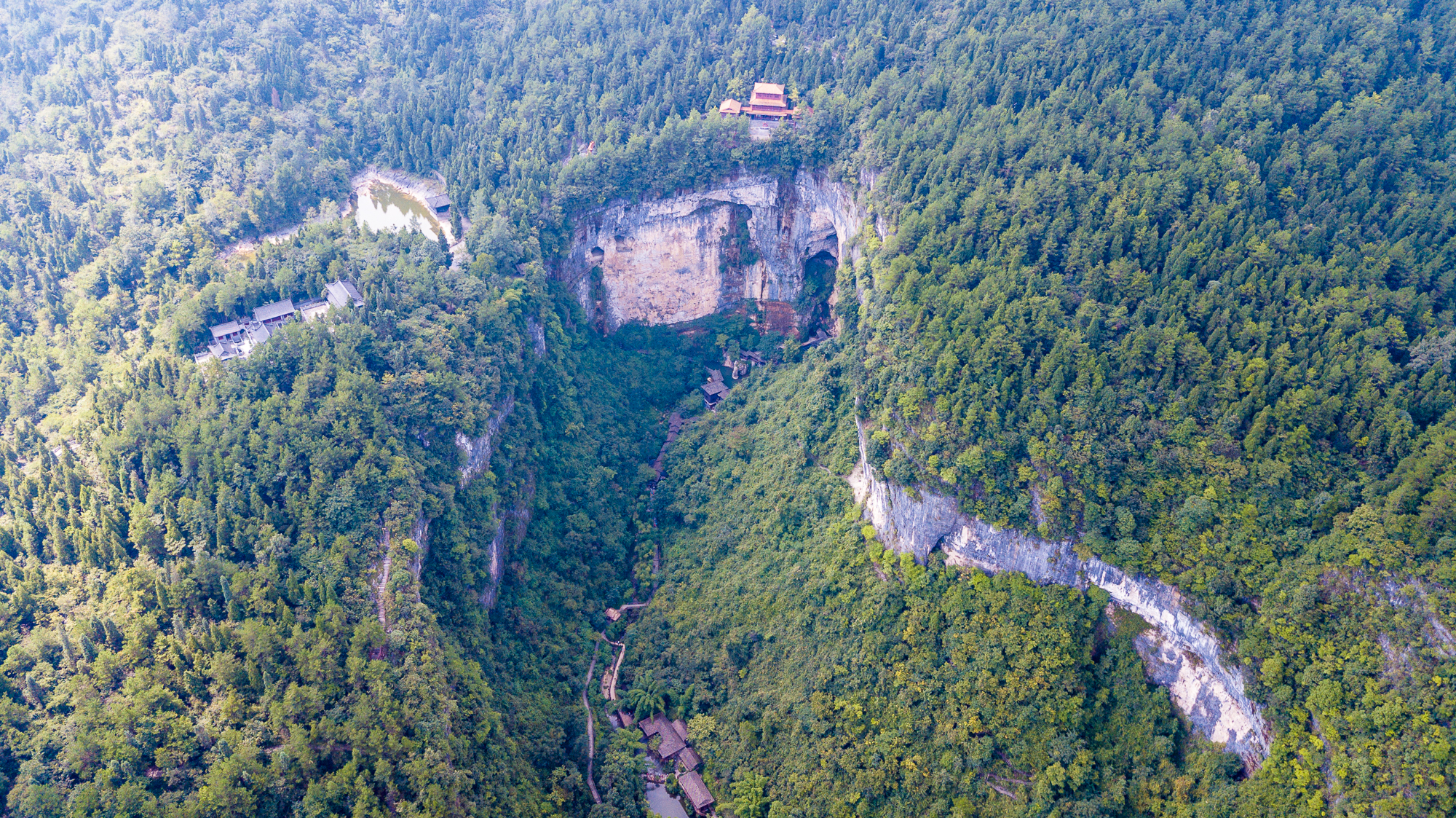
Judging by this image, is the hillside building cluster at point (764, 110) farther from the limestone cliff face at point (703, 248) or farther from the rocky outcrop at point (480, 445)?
the rocky outcrop at point (480, 445)

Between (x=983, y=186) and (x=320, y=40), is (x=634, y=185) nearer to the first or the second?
(x=983, y=186)

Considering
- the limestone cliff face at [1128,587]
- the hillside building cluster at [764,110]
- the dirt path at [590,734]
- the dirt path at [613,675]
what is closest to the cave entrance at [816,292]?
the hillside building cluster at [764,110]

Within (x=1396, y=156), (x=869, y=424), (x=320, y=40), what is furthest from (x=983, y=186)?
(x=320, y=40)

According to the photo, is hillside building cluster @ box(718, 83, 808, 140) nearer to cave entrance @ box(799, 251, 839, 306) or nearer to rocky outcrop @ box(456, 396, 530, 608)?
cave entrance @ box(799, 251, 839, 306)

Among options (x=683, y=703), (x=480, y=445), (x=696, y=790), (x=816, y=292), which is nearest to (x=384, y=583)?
(x=480, y=445)

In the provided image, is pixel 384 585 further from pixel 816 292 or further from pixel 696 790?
pixel 816 292
